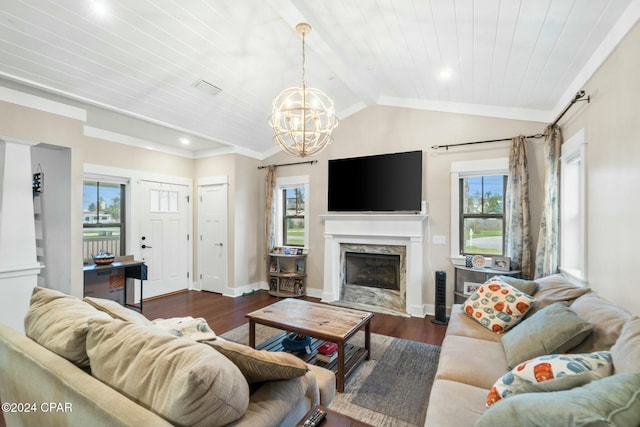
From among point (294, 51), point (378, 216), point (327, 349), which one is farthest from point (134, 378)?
point (378, 216)

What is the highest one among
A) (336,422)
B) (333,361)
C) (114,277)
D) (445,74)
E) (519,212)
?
(445,74)

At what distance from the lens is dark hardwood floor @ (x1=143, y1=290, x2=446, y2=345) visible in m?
3.58

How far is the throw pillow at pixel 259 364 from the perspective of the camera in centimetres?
120

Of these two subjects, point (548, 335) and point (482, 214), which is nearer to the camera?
point (548, 335)

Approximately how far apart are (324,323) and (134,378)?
1760 millimetres

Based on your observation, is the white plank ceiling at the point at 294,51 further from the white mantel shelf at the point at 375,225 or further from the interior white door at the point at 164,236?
the white mantel shelf at the point at 375,225

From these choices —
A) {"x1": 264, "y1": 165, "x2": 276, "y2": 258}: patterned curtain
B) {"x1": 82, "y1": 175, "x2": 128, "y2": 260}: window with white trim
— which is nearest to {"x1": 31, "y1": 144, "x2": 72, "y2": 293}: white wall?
{"x1": 82, "y1": 175, "x2": 128, "y2": 260}: window with white trim

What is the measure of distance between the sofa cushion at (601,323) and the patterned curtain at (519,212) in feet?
5.62

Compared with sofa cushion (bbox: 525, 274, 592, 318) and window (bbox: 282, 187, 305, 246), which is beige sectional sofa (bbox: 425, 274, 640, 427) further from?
window (bbox: 282, 187, 305, 246)

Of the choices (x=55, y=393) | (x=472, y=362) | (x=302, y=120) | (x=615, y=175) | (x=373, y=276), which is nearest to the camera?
Answer: (x=55, y=393)

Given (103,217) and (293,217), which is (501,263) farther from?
(103,217)

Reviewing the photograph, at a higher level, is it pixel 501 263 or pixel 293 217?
pixel 293 217

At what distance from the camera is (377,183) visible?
4531 mm

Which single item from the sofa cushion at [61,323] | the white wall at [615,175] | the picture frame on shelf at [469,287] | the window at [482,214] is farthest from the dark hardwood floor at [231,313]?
the sofa cushion at [61,323]
